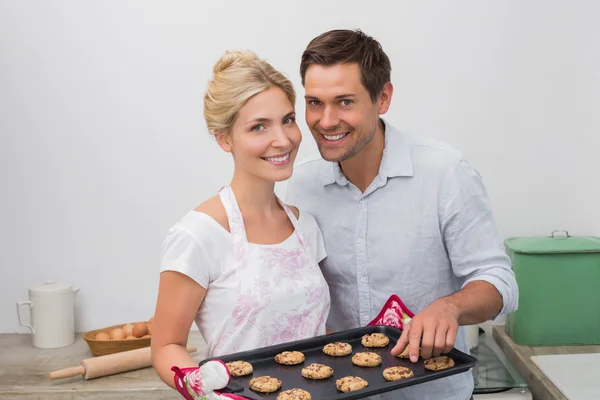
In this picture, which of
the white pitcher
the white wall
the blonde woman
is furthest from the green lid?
the white pitcher

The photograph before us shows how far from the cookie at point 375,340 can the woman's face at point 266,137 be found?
44 centimetres

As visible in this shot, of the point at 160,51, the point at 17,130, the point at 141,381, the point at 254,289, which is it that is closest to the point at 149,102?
the point at 160,51

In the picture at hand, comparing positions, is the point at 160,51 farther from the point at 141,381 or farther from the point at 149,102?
the point at 141,381

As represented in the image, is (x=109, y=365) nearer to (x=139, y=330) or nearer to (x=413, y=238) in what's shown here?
(x=139, y=330)

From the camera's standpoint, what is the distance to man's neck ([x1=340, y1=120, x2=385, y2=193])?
2186 millimetres

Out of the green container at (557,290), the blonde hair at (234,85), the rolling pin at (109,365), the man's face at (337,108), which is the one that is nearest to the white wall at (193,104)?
the green container at (557,290)

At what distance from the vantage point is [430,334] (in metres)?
1.74

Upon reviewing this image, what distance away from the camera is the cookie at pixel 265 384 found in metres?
1.65

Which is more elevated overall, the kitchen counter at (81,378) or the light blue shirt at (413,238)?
the light blue shirt at (413,238)

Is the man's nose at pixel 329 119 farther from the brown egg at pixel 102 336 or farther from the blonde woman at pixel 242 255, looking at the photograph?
the brown egg at pixel 102 336

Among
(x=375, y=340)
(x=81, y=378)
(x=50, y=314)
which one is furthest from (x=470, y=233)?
(x=50, y=314)

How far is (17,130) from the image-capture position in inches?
131

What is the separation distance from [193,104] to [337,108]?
1.34 m

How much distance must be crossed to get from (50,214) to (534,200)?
203 cm
